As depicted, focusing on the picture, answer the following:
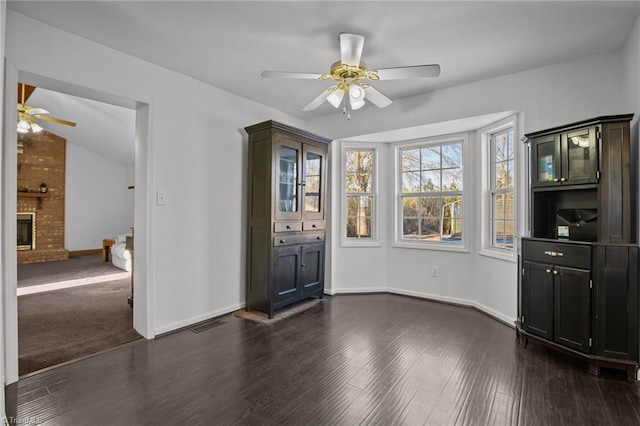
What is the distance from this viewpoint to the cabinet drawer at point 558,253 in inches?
97.5

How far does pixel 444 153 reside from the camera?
174 inches

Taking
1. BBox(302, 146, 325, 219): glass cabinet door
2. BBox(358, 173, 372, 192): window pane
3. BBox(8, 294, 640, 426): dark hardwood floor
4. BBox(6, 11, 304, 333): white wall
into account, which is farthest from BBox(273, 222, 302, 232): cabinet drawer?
BBox(358, 173, 372, 192): window pane

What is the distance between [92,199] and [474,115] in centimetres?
942

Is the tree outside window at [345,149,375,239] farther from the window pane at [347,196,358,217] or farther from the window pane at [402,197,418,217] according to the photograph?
the window pane at [402,197,418,217]

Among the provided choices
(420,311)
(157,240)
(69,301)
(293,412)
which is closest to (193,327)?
(157,240)

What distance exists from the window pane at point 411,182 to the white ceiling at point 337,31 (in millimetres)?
1602

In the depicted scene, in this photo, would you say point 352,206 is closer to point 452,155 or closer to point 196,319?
point 452,155

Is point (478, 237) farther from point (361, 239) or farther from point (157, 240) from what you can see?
point (157, 240)

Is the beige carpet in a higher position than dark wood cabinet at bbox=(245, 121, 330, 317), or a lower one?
lower

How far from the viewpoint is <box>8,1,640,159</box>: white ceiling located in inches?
87.5

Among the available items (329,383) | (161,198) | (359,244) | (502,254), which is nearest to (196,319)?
(161,198)

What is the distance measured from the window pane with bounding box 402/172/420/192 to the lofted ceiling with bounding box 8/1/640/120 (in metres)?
1.64

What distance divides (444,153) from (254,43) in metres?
2.89

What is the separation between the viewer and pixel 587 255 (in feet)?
8.05
